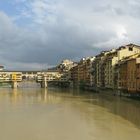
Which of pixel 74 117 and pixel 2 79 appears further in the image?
pixel 2 79

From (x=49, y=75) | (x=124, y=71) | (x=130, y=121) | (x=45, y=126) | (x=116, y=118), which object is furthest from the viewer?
(x=49, y=75)

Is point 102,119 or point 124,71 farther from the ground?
point 124,71

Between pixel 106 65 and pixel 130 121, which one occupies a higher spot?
pixel 106 65

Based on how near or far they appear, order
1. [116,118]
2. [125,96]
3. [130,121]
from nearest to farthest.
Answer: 1. [130,121]
2. [116,118]
3. [125,96]

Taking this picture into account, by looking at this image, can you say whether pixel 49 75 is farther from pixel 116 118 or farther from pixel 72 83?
pixel 116 118

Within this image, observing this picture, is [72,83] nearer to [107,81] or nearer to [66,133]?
[107,81]

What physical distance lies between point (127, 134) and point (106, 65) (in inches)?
2058

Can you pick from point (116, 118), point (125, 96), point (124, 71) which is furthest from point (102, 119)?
point (124, 71)

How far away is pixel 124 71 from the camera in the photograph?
201 feet

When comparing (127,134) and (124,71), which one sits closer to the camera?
(127,134)

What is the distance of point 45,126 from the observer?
28.2 m

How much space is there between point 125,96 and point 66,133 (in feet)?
109

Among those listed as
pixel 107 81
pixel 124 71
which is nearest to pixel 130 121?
pixel 124 71

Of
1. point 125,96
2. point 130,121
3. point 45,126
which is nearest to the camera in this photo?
point 45,126
